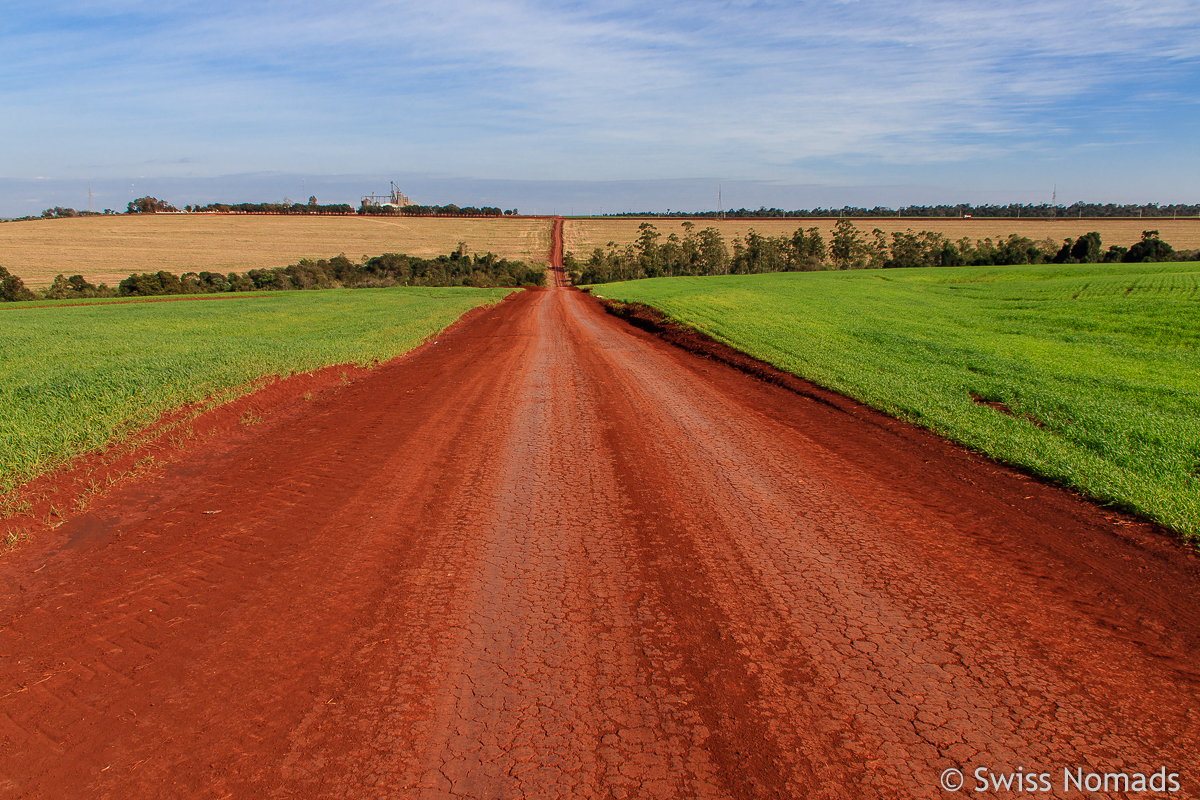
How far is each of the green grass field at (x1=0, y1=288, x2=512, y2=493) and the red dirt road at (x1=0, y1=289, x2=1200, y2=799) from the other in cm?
172

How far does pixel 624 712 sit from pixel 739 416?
6535mm

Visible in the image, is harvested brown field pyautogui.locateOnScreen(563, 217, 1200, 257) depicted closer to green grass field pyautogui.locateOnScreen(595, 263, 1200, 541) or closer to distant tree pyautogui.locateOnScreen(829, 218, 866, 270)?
distant tree pyautogui.locateOnScreen(829, 218, 866, 270)

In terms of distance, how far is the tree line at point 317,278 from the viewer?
54.8 metres

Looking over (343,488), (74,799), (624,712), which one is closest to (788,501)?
(624,712)

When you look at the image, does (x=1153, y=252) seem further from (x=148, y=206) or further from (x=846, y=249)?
(x=148, y=206)

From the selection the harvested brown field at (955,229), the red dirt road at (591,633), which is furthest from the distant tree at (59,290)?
the harvested brown field at (955,229)

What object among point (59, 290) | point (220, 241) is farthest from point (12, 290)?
point (220, 241)

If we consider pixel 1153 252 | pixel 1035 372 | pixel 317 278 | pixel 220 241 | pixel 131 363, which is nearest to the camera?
pixel 1035 372

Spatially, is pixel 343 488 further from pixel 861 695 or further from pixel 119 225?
pixel 119 225

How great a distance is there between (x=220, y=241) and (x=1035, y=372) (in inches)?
4228

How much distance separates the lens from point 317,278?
223 ft

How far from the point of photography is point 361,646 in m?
3.61

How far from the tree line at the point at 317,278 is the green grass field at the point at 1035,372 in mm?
51802

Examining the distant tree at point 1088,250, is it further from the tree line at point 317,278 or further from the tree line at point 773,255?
the tree line at point 317,278
